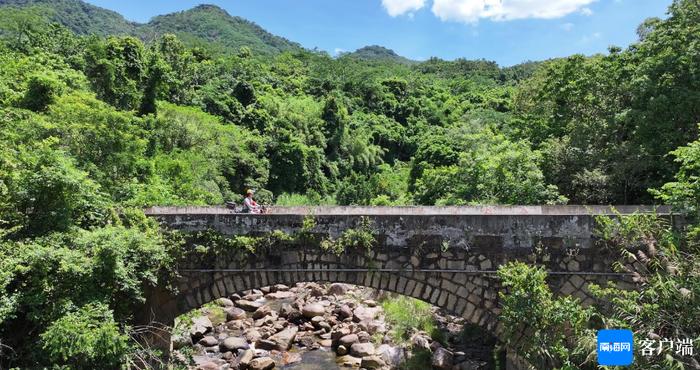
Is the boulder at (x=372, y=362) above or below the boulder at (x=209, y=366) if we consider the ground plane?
above

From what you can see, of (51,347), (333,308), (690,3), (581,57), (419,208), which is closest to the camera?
(51,347)

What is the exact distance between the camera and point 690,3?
46.5 feet

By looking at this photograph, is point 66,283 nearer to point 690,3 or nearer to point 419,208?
point 419,208

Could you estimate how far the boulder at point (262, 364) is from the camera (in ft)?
41.1

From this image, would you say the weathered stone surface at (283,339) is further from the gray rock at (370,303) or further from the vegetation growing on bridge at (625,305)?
the vegetation growing on bridge at (625,305)

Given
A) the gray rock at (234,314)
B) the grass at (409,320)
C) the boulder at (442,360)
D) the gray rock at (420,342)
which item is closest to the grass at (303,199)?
the gray rock at (234,314)

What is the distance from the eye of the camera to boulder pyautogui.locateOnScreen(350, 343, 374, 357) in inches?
518

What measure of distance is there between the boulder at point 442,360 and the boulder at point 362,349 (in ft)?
6.07

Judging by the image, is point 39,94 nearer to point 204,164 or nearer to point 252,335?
point 204,164

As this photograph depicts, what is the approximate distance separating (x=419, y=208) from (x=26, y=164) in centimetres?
780

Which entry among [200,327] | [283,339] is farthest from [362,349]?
[200,327]

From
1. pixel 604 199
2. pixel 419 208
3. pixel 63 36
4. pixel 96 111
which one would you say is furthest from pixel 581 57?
pixel 63 36
